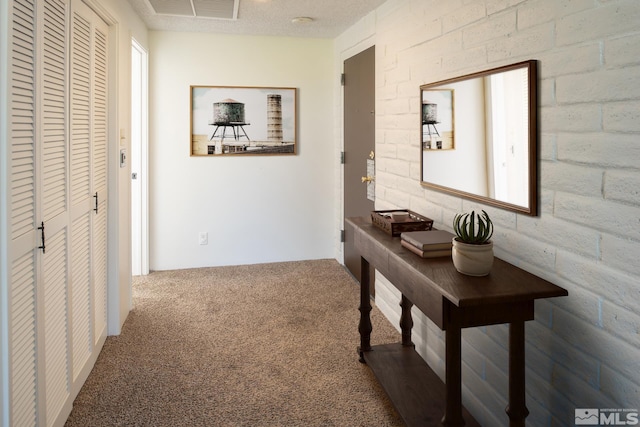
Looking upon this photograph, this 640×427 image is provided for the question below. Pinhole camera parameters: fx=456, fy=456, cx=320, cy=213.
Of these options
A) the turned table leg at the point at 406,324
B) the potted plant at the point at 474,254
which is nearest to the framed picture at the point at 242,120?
the turned table leg at the point at 406,324

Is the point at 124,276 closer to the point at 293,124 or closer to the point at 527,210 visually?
the point at 293,124

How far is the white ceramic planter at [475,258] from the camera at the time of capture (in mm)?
1546

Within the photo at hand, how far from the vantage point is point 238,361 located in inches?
103

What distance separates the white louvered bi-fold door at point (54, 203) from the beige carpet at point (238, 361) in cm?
24

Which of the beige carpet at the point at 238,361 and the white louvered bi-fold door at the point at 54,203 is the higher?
the white louvered bi-fold door at the point at 54,203

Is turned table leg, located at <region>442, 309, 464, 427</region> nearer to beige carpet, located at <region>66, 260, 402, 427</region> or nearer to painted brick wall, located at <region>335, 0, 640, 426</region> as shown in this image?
painted brick wall, located at <region>335, 0, 640, 426</region>

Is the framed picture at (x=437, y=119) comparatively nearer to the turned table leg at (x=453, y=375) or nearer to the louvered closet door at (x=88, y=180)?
the turned table leg at (x=453, y=375)

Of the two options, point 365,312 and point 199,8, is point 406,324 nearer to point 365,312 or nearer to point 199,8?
point 365,312

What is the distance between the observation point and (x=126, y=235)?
3.15 meters

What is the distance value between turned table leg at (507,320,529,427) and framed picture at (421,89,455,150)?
1040mm

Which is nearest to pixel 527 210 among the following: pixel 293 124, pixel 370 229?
pixel 370 229

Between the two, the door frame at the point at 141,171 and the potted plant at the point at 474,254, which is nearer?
the potted plant at the point at 474,254

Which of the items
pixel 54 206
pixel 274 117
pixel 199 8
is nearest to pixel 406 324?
pixel 54 206

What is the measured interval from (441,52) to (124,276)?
243 centimetres
